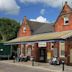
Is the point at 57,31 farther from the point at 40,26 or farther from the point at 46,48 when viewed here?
the point at 40,26

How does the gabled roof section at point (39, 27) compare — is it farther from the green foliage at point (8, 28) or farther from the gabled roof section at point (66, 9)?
the green foliage at point (8, 28)

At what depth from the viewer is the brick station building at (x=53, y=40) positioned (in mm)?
34781

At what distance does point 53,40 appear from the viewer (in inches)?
1332

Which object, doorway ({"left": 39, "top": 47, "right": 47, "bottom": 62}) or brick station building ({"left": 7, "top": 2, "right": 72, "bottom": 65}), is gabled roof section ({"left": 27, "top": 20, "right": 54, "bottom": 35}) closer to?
brick station building ({"left": 7, "top": 2, "right": 72, "bottom": 65})

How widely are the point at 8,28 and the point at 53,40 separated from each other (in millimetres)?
39825

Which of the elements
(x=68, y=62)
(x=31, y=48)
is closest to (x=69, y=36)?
(x=68, y=62)

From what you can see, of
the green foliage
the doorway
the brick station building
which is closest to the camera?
the brick station building

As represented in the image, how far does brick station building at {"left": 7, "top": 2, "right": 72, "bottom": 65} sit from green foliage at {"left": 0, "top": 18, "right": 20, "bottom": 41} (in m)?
19.5

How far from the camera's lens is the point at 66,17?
38.0m

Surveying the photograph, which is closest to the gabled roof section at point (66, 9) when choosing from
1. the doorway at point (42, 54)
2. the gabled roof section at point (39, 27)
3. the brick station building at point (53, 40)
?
the brick station building at point (53, 40)

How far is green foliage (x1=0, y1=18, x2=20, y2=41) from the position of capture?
69113mm

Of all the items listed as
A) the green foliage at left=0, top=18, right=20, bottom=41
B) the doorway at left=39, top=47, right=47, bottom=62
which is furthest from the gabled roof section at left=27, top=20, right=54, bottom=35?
the green foliage at left=0, top=18, right=20, bottom=41

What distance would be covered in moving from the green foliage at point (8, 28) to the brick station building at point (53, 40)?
19.5 metres

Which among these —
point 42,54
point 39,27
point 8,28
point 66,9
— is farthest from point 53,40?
point 8,28
